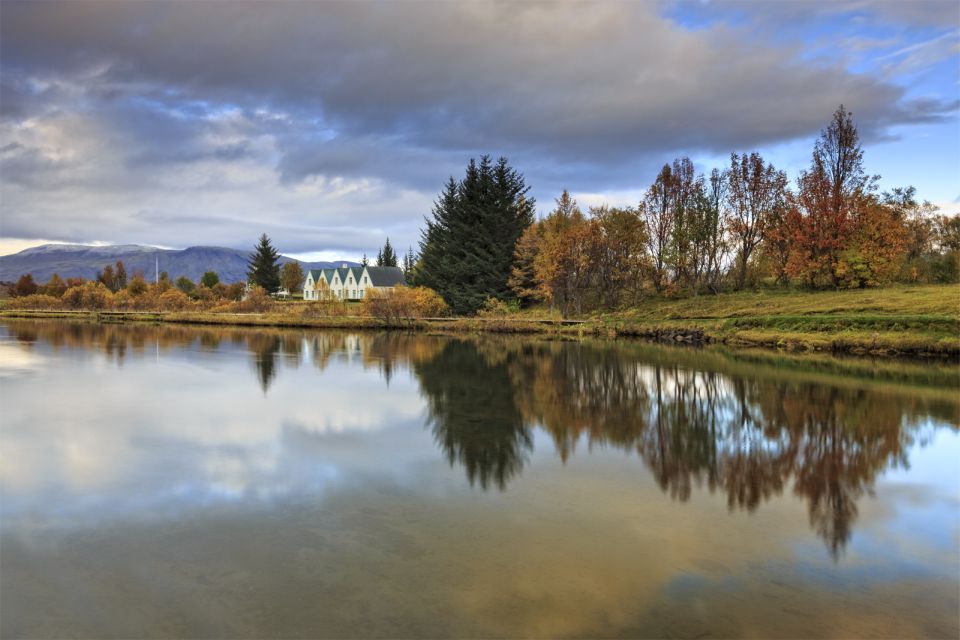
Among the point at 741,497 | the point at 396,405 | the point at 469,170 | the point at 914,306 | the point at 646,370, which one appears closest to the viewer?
the point at 741,497

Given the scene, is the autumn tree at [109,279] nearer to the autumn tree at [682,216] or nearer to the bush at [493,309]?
the bush at [493,309]

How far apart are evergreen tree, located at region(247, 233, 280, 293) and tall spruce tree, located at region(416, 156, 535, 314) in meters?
49.5

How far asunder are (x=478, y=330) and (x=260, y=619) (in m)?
38.2

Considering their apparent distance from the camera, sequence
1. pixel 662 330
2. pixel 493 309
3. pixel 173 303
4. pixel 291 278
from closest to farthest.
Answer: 1. pixel 662 330
2. pixel 493 309
3. pixel 173 303
4. pixel 291 278

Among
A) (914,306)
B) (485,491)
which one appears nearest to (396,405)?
(485,491)

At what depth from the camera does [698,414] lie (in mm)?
12805

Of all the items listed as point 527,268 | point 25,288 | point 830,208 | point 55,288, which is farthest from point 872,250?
point 25,288

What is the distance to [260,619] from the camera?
4465 millimetres

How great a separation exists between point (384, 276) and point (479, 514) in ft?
295

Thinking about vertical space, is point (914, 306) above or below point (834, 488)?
above

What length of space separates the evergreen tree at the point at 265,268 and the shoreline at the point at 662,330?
34.2m

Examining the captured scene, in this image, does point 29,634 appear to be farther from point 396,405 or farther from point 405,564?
point 396,405

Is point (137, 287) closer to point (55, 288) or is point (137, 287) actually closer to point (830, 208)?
point (55, 288)

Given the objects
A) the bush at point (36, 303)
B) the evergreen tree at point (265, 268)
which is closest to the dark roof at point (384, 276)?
the evergreen tree at point (265, 268)
